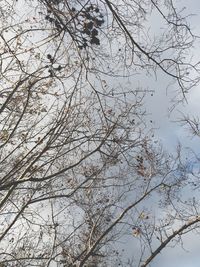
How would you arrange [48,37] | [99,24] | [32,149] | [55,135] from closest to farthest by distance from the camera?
[99,24], [48,37], [55,135], [32,149]

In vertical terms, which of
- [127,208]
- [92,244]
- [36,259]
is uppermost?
[127,208]

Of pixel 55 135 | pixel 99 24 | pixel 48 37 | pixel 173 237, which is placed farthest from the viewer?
pixel 173 237

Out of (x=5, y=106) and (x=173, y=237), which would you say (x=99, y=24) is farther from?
(x=173, y=237)

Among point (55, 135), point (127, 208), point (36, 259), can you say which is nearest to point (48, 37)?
point (55, 135)

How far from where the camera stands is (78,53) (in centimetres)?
497

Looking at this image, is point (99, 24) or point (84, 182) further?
point (84, 182)

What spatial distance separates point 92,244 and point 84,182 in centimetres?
172

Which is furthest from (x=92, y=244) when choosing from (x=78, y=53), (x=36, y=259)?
(x=78, y=53)

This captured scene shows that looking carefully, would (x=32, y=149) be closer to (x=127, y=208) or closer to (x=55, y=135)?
(x=55, y=135)

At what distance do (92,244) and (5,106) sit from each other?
3607 mm

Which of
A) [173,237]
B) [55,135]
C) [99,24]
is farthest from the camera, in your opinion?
[173,237]

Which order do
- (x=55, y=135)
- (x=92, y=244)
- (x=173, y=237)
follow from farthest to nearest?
(x=173, y=237)
(x=92, y=244)
(x=55, y=135)

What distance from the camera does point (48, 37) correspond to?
16.3ft

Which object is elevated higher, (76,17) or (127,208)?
(127,208)
